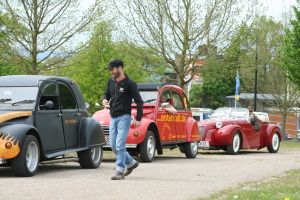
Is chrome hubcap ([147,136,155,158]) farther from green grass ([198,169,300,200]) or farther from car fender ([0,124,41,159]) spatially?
car fender ([0,124,41,159])

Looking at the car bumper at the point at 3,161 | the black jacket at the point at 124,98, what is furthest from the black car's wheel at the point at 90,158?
the car bumper at the point at 3,161

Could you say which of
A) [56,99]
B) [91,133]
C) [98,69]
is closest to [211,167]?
[91,133]

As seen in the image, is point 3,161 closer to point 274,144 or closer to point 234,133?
point 234,133

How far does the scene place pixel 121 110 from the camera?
10.5 metres

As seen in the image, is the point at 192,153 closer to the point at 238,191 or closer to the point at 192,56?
the point at 238,191

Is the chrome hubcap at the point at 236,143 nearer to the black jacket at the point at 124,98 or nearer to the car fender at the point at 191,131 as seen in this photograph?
the car fender at the point at 191,131

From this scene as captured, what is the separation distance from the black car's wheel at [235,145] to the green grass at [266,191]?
1011 centimetres

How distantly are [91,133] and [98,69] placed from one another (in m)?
41.8

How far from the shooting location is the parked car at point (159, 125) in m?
15.2

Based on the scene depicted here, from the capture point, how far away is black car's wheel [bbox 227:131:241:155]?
70.2 feet

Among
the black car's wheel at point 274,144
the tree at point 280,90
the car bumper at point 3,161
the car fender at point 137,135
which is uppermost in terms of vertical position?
the tree at point 280,90

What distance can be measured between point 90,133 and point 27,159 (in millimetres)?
2130

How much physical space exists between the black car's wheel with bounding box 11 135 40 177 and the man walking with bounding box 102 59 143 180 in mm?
1260

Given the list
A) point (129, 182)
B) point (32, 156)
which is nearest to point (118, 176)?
point (129, 182)
